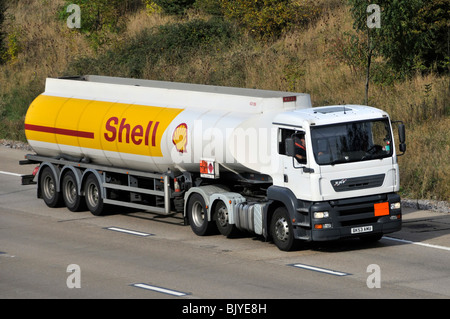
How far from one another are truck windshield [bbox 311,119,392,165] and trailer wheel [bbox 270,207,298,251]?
1351mm

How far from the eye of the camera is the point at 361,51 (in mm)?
31375

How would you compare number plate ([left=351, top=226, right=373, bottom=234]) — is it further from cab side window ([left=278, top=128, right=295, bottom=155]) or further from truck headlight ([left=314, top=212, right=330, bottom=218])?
cab side window ([left=278, top=128, right=295, bottom=155])

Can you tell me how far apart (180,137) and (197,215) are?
168 centimetres

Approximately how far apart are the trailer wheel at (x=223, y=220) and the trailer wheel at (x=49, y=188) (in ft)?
18.4

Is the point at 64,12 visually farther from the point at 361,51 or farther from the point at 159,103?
the point at 159,103

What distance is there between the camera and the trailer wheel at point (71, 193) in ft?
73.6

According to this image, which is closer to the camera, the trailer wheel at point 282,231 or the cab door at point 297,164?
the cab door at point 297,164

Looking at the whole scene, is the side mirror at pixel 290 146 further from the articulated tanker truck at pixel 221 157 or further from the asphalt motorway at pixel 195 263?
the asphalt motorway at pixel 195 263

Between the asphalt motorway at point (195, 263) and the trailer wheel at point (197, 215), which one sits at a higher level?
the trailer wheel at point (197, 215)

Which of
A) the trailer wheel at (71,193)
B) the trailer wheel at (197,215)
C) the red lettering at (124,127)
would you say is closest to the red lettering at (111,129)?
the red lettering at (124,127)

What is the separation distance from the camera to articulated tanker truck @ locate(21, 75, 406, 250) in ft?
55.6

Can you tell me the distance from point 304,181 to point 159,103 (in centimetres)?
505

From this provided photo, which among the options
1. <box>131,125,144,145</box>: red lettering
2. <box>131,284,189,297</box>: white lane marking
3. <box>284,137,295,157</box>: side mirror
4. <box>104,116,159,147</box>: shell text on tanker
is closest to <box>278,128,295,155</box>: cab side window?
<box>284,137,295,157</box>: side mirror
